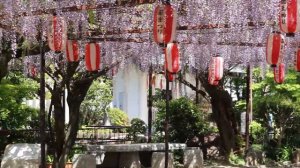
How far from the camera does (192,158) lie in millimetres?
11453

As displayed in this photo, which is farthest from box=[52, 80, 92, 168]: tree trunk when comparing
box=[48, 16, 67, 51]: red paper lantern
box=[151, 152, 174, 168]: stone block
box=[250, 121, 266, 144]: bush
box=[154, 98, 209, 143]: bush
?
box=[250, 121, 266, 144]: bush

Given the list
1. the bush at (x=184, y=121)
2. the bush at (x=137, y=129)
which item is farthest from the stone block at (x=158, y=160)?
the bush at (x=137, y=129)

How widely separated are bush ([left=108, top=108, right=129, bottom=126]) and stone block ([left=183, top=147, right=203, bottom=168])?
9141 millimetres

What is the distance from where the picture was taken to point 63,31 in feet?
24.7

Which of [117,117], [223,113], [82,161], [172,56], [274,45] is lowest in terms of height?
[82,161]

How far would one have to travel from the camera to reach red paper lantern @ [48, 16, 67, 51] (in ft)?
24.4

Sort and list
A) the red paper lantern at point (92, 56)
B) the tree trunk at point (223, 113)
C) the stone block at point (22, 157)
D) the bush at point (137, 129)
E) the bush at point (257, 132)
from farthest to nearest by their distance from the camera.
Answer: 1. the bush at point (137, 129)
2. the bush at point (257, 132)
3. the tree trunk at point (223, 113)
4. the red paper lantern at point (92, 56)
5. the stone block at point (22, 157)

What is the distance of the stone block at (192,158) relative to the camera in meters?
11.4

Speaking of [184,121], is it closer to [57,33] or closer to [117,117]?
[57,33]

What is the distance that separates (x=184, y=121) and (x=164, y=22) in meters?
6.50

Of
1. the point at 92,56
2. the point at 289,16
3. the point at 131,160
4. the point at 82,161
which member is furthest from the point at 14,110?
the point at 289,16

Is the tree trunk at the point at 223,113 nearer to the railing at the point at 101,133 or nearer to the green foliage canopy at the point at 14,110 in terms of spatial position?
the railing at the point at 101,133

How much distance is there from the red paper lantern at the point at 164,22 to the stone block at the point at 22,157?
3413 millimetres

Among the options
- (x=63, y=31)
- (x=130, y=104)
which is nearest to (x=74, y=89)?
(x=63, y=31)
